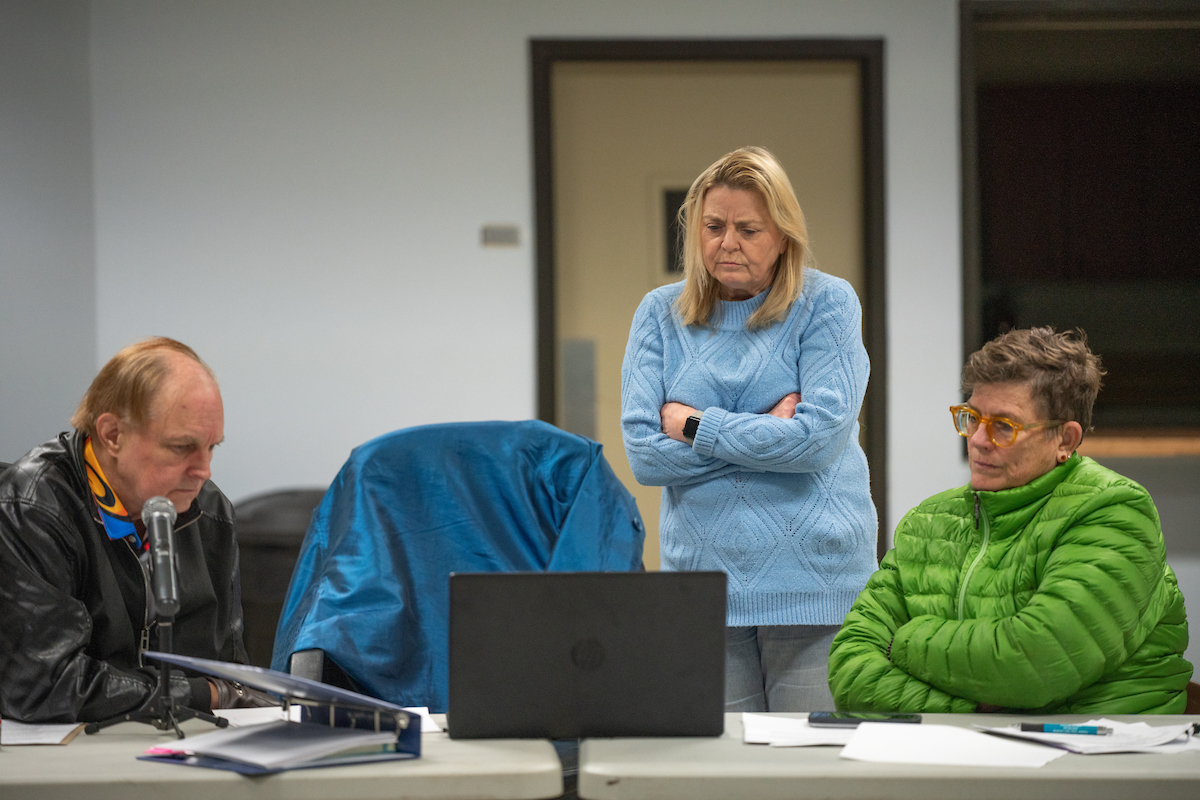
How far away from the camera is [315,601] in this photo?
194cm

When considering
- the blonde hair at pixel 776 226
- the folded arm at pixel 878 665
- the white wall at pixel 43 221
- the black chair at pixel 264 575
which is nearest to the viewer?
the folded arm at pixel 878 665

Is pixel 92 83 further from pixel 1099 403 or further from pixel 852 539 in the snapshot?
pixel 1099 403

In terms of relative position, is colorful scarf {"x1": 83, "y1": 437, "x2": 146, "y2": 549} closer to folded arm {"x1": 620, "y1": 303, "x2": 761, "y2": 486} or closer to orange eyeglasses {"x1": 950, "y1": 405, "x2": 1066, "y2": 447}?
folded arm {"x1": 620, "y1": 303, "x2": 761, "y2": 486}

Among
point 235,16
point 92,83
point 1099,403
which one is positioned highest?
point 235,16

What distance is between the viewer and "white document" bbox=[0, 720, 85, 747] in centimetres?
139

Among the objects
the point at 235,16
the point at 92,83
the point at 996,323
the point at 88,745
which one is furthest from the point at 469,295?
the point at 88,745

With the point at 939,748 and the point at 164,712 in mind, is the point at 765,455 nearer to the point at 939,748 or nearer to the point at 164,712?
the point at 939,748

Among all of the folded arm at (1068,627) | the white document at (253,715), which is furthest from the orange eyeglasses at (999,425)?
the white document at (253,715)

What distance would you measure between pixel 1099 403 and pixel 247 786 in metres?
3.50

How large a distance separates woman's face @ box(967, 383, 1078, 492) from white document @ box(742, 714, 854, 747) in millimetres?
498

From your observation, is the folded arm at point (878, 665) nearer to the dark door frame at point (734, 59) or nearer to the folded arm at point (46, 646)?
the folded arm at point (46, 646)

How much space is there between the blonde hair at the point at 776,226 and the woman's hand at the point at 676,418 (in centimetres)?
17

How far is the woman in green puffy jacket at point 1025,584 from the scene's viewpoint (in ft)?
4.99

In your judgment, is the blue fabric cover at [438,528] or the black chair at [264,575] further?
the black chair at [264,575]
